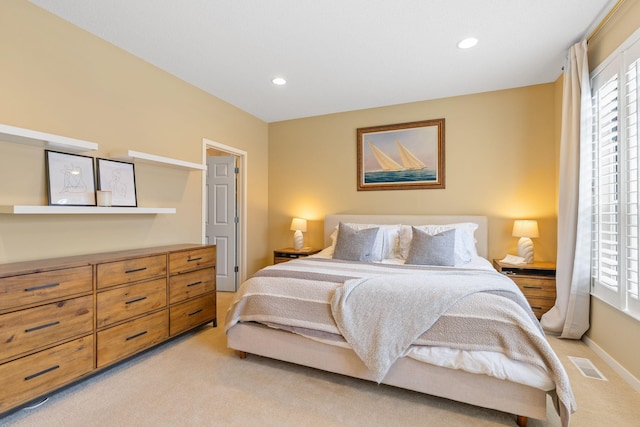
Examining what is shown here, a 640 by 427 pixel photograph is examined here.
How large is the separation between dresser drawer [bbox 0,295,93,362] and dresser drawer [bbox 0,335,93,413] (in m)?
0.06

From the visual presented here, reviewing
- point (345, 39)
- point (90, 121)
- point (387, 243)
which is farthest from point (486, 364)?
point (90, 121)

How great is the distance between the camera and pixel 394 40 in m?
2.63

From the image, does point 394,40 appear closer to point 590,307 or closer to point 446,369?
point 446,369

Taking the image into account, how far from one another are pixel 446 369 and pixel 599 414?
3.13 feet

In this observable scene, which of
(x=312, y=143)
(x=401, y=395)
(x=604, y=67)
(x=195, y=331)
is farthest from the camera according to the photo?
(x=312, y=143)

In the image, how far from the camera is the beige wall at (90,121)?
2088 millimetres

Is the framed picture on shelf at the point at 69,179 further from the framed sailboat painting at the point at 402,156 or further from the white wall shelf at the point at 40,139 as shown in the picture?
the framed sailboat painting at the point at 402,156

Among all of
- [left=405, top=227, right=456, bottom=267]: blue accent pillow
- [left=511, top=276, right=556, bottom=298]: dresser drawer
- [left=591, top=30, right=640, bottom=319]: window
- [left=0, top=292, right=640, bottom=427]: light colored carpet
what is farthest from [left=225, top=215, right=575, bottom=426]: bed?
[left=511, top=276, right=556, bottom=298]: dresser drawer

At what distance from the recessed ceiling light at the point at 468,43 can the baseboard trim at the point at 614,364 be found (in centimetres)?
282

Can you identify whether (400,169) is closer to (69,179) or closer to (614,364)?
(614,364)

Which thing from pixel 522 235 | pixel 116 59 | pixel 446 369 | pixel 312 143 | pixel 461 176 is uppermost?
pixel 116 59

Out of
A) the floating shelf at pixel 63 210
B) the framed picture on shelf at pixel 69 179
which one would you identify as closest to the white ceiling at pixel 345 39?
the framed picture on shelf at pixel 69 179

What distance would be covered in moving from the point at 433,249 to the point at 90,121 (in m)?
3.34

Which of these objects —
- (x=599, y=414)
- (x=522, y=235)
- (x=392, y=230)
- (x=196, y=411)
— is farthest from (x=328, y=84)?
(x=599, y=414)
